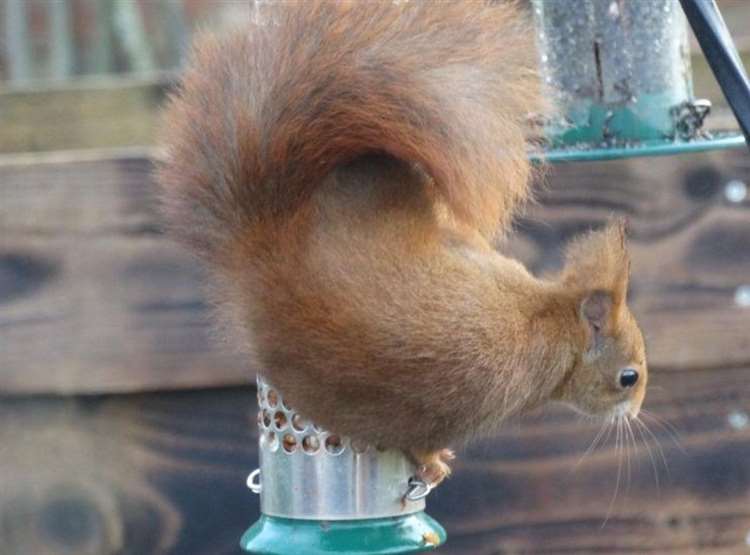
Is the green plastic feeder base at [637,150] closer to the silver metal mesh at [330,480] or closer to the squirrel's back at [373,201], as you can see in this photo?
the squirrel's back at [373,201]

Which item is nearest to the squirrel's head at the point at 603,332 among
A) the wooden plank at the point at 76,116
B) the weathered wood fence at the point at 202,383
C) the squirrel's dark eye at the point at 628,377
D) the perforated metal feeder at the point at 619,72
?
the squirrel's dark eye at the point at 628,377

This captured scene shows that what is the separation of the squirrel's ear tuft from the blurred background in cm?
51

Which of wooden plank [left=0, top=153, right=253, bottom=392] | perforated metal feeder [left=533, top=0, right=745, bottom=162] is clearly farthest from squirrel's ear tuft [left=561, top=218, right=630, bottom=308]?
wooden plank [left=0, top=153, right=253, bottom=392]

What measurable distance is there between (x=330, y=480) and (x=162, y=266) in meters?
0.44

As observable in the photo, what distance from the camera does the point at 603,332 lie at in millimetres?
1207

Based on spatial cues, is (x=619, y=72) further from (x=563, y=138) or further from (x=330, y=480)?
(x=330, y=480)

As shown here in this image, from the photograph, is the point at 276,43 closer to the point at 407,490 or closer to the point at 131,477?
the point at 407,490

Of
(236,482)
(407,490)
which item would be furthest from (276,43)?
(236,482)

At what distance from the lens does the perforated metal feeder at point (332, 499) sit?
132 cm

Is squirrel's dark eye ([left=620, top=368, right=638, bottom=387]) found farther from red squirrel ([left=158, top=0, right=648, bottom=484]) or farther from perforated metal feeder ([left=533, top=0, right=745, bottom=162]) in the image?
perforated metal feeder ([left=533, top=0, right=745, bottom=162])

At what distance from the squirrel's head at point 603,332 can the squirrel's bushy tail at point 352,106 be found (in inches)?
2.7

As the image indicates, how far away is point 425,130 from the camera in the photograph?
42.9 inches

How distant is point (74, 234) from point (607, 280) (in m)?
0.73

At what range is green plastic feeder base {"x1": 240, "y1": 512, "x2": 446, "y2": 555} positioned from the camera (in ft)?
4.31
